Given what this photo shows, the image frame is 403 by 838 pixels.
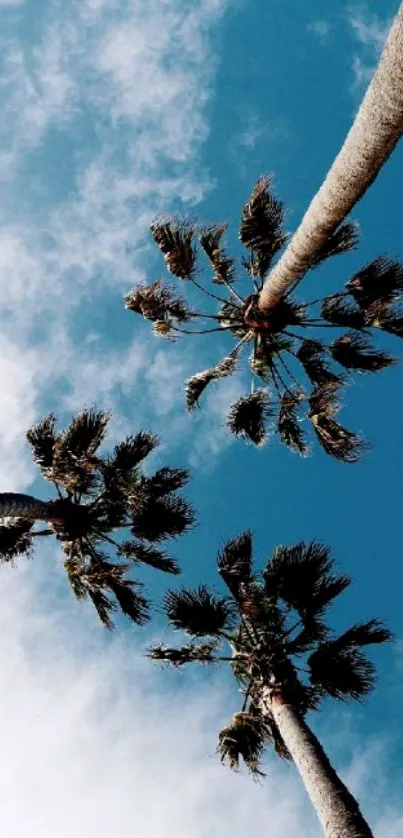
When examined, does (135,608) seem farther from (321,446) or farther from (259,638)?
(321,446)

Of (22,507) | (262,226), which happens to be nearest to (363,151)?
(262,226)

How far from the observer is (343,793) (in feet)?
25.2

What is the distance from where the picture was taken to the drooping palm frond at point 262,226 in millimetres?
10328

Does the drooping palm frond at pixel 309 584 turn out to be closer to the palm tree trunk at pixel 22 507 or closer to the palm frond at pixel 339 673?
the palm frond at pixel 339 673

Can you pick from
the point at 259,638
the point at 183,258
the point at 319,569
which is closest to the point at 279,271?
the point at 183,258

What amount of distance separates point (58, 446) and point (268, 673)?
4999 mm

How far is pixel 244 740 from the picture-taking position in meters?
10.9

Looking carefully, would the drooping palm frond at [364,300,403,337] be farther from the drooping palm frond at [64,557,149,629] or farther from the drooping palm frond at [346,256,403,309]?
the drooping palm frond at [64,557,149,629]

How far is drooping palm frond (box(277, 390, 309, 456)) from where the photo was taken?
12.4 meters

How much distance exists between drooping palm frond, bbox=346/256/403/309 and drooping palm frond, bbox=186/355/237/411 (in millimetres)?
2770

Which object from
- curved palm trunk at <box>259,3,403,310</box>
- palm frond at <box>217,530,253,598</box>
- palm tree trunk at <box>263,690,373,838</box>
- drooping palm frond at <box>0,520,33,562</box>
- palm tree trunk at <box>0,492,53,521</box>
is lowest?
palm tree trunk at <box>263,690,373,838</box>

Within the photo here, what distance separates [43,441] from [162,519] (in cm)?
253

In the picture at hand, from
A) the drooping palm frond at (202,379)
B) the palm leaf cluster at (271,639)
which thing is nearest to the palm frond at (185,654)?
the palm leaf cluster at (271,639)

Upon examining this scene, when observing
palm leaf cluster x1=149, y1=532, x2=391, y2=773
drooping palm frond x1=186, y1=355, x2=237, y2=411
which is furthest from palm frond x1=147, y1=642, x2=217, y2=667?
drooping palm frond x1=186, y1=355, x2=237, y2=411
